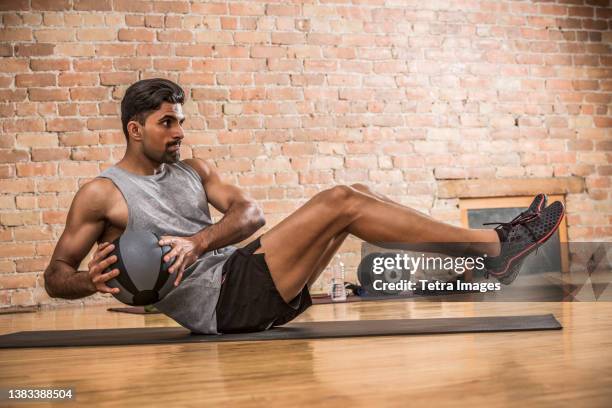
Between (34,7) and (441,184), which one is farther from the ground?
(34,7)

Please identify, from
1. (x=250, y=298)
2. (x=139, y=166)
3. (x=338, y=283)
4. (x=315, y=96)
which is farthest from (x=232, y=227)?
(x=315, y=96)

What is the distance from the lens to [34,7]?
5.18m

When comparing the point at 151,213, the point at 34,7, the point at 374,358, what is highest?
the point at 34,7

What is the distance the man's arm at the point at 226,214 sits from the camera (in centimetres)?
278

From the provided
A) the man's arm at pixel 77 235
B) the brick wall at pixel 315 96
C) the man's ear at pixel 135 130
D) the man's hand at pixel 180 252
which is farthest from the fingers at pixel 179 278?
the brick wall at pixel 315 96

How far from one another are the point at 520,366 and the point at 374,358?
0.43 m

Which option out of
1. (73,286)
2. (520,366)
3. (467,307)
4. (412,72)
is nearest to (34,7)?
(412,72)

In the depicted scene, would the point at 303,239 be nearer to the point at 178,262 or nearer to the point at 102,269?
the point at 178,262

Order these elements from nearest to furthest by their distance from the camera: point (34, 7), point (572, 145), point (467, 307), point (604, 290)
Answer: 1. point (467, 307)
2. point (604, 290)
3. point (34, 7)
4. point (572, 145)

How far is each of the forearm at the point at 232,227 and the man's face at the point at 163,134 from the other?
340 mm

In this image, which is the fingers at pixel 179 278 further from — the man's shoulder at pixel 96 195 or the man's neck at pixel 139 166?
the man's neck at pixel 139 166

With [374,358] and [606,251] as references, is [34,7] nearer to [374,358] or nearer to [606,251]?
[374,358]

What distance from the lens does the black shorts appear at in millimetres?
2674

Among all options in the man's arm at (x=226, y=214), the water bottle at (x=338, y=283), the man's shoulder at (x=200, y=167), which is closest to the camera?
the man's arm at (x=226, y=214)
